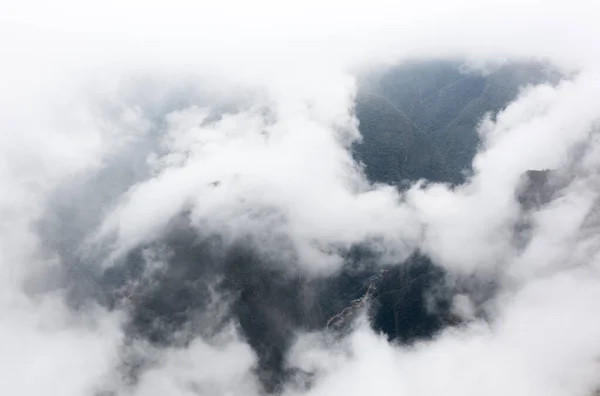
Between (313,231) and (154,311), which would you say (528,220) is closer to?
(313,231)

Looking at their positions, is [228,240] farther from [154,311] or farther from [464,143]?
[464,143]

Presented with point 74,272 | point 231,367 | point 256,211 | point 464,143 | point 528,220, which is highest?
point 464,143

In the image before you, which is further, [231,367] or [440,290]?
[440,290]

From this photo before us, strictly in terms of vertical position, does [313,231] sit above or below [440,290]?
above

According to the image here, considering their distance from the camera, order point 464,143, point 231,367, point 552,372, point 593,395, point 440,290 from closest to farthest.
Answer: point 593,395 → point 552,372 → point 231,367 → point 440,290 → point 464,143

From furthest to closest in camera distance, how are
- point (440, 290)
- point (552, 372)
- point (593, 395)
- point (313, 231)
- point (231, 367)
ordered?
1. point (313, 231)
2. point (440, 290)
3. point (231, 367)
4. point (552, 372)
5. point (593, 395)

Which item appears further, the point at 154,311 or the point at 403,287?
the point at 403,287

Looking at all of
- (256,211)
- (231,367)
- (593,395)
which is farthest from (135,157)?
(593,395)

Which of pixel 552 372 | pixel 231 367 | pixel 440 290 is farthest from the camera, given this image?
pixel 440 290

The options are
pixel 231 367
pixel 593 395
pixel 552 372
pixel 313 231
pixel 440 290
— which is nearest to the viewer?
pixel 593 395

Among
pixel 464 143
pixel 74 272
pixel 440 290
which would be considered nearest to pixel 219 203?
pixel 74 272
